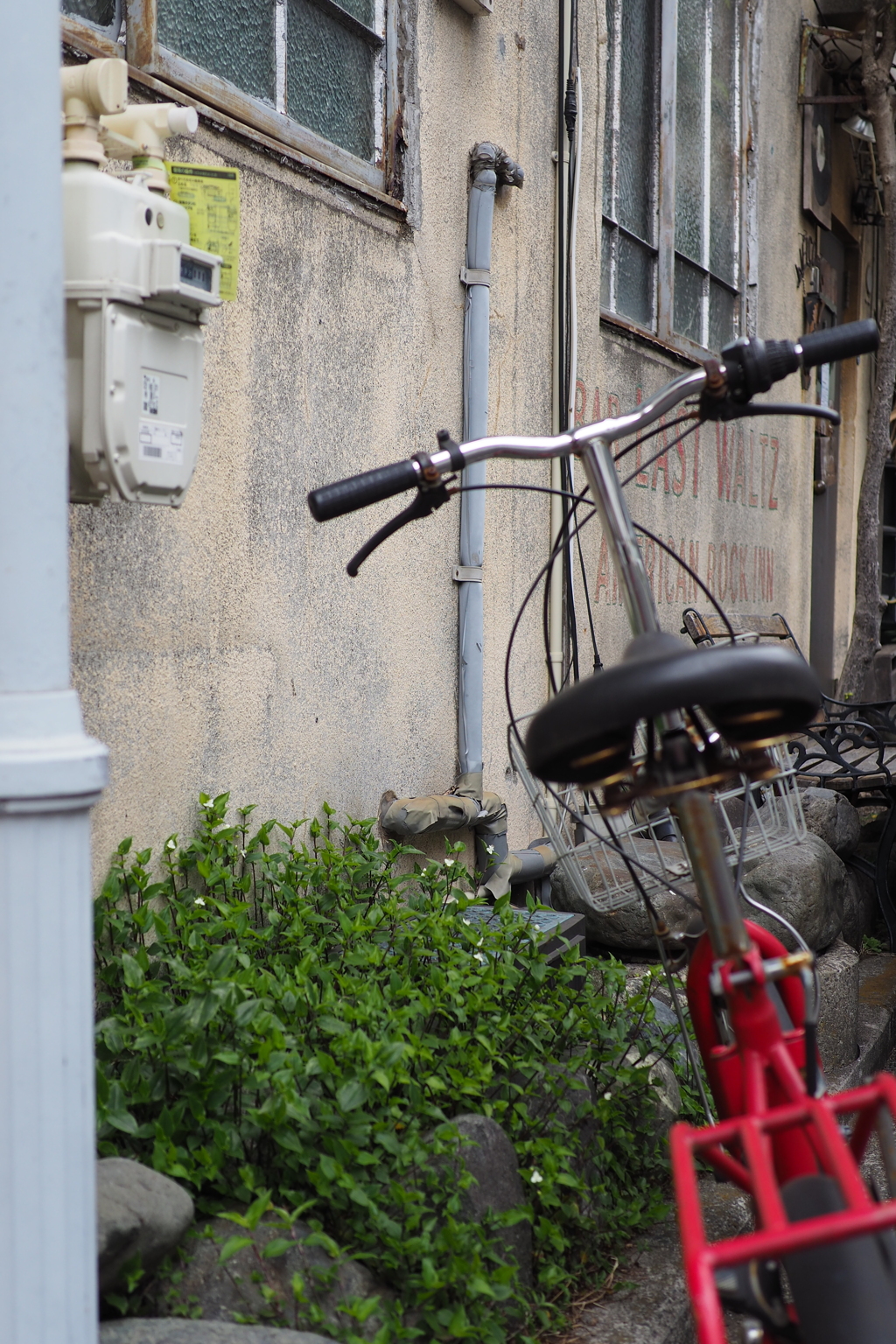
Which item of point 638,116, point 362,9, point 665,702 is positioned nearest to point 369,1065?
point 665,702

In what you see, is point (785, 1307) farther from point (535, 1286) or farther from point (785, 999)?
point (535, 1286)

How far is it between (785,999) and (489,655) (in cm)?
280

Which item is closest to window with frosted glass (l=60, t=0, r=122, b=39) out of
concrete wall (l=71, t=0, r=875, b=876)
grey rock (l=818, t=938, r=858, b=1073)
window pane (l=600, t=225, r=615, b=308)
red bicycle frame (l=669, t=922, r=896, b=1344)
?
concrete wall (l=71, t=0, r=875, b=876)

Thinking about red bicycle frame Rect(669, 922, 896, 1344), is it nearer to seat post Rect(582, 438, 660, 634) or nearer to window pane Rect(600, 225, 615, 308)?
seat post Rect(582, 438, 660, 634)

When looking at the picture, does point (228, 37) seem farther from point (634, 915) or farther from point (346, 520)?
point (634, 915)

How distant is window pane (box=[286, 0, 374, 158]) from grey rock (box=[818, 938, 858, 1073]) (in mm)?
2969

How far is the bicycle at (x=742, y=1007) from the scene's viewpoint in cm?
142

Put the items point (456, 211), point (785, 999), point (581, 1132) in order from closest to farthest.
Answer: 1. point (785, 999)
2. point (581, 1132)
3. point (456, 211)

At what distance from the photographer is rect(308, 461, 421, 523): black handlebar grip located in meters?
1.96

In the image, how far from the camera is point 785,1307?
153 cm

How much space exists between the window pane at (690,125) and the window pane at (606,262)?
1.01 meters

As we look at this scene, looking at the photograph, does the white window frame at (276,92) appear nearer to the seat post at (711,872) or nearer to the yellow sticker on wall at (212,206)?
the yellow sticker on wall at (212,206)

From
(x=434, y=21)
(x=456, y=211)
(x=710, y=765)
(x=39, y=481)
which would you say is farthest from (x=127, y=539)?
(x=434, y=21)

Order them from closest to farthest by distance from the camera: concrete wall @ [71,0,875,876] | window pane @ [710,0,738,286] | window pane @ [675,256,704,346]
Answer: concrete wall @ [71,0,875,876] < window pane @ [675,256,704,346] < window pane @ [710,0,738,286]
